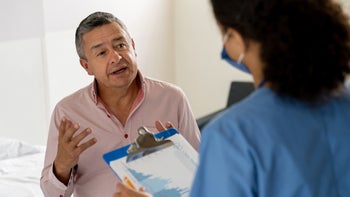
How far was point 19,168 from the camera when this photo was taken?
2465mm

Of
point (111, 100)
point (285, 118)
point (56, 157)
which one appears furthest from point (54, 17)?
point (285, 118)

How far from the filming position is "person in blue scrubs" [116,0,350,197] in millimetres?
839

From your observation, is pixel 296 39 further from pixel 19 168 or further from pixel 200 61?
pixel 200 61

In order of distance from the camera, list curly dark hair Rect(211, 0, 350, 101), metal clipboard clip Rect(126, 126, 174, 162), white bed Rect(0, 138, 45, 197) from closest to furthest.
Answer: curly dark hair Rect(211, 0, 350, 101)
metal clipboard clip Rect(126, 126, 174, 162)
white bed Rect(0, 138, 45, 197)

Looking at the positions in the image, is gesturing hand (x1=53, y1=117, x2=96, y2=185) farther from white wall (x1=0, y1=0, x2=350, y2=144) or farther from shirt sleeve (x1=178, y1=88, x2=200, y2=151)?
white wall (x1=0, y1=0, x2=350, y2=144)

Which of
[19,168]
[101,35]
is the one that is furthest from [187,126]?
[19,168]

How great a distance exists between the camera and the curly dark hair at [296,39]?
2.74 feet

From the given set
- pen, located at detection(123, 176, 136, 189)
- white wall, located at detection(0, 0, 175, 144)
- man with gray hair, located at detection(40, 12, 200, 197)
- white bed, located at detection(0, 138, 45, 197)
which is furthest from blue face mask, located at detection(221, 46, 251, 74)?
white wall, located at detection(0, 0, 175, 144)

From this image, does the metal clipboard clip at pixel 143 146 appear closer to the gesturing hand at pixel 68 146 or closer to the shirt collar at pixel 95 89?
the gesturing hand at pixel 68 146

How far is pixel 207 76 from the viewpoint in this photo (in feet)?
13.7

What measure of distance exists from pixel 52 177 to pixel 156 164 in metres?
0.43

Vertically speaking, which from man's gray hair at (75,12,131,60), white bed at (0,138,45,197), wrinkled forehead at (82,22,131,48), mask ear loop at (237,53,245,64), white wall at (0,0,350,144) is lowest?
white bed at (0,138,45,197)

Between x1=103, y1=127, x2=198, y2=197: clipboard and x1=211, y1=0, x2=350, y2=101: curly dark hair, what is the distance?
1.58 ft

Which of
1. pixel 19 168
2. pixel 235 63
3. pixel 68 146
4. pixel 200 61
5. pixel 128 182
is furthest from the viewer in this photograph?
pixel 200 61
